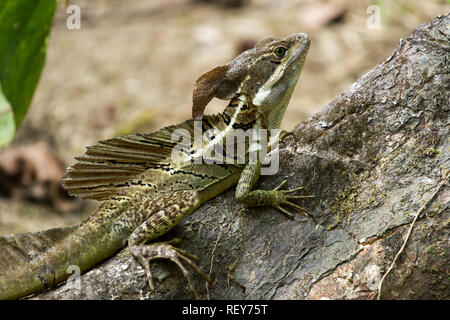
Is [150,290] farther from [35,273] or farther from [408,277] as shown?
[408,277]

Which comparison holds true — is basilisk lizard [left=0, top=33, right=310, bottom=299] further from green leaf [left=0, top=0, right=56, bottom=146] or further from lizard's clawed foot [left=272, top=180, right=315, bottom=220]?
green leaf [left=0, top=0, right=56, bottom=146]

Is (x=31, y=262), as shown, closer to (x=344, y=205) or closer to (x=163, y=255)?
(x=163, y=255)

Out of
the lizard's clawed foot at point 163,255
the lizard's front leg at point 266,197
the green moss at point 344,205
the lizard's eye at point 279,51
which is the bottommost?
the lizard's clawed foot at point 163,255

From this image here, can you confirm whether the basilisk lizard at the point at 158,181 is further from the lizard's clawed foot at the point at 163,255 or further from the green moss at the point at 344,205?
the green moss at the point at 344,205

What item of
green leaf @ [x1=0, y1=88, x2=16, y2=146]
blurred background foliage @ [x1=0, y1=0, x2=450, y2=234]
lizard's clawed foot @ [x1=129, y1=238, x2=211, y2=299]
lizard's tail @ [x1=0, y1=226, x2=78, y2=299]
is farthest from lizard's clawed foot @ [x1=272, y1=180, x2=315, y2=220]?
blurred background foliage @ [x1=0, y1=0, x2=450, y2=234]

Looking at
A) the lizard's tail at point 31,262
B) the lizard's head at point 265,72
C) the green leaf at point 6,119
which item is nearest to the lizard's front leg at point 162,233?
the lizard's tail at point 31,262
